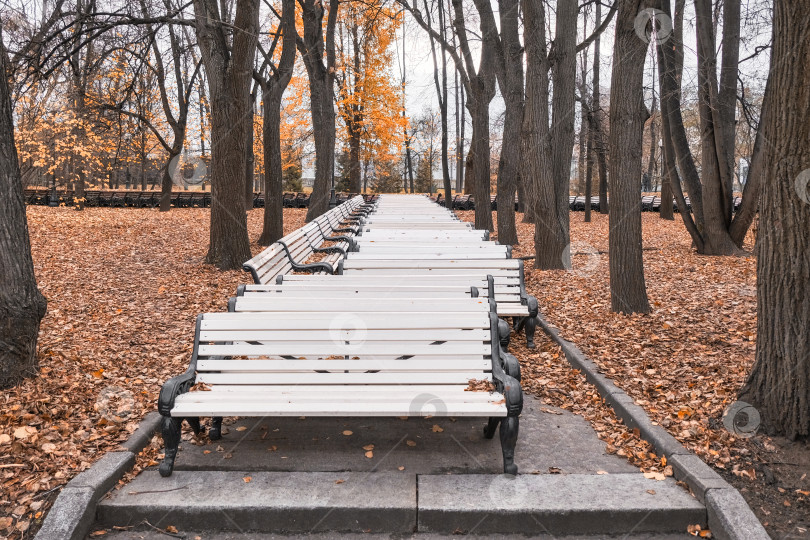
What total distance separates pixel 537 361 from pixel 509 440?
8.57ft

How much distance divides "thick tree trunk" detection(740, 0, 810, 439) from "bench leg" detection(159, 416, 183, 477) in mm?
3466

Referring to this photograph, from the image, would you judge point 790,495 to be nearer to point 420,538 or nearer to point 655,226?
point 420,538

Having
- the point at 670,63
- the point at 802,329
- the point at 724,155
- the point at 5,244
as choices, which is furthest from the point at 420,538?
the point at 670,63

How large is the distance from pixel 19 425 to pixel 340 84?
26.3 meters

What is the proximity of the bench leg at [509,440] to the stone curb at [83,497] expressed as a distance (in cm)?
211

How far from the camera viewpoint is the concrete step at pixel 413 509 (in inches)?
121

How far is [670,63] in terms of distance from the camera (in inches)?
522

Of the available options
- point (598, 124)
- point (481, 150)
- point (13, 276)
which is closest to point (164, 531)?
point (13, 276)

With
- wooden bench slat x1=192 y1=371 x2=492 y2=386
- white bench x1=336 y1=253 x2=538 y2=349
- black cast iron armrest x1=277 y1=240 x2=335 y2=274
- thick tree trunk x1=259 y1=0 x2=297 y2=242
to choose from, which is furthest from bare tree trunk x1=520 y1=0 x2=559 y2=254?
wooden bench slat x1=192 y1=371 x2=492 y2=386

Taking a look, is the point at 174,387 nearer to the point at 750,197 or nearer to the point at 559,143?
the point at 559,143

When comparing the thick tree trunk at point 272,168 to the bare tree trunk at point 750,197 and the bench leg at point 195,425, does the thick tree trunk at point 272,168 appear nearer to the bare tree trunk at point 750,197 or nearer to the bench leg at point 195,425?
the bare tree trunk at point 750,197

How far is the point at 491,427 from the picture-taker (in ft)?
12.9

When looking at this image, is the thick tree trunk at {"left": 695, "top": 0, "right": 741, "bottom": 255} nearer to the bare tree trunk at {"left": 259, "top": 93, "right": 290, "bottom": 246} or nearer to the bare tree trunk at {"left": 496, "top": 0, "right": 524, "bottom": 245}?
the bare tree trunk at {"left": 496, "top": 0, "right": 524, "bottom": 245}

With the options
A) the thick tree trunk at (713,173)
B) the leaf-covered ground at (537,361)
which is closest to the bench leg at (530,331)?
the leaf-covered ground at (537,361)
